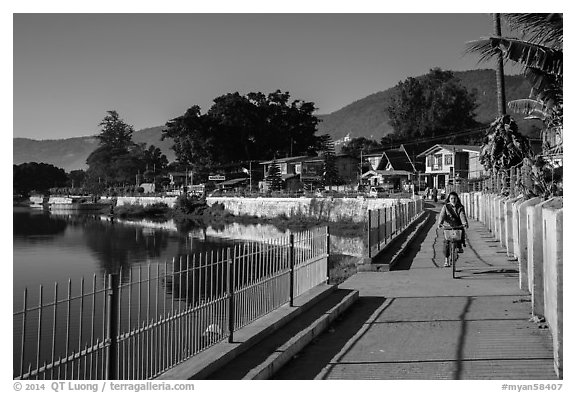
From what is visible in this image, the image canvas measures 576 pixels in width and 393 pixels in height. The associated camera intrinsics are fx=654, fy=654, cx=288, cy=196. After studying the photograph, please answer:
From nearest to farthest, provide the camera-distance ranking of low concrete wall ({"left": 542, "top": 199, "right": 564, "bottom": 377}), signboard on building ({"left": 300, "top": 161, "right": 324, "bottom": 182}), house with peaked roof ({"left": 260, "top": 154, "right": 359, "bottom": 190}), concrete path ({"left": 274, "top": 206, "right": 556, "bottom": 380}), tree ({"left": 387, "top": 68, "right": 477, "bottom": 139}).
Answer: low concrete wall ({"left": 542, "top": 199, "right": 564, "bottom": 377}) → concrete path ({"left": 274, "top": 206, "right": 556, "bottom": 380}) → signboard on building ({"left": 300, "top": 161, "right": 324, "bottom": 182}) → house with peaked roof ({"left": 260, "top": 154, "right": 359, "bottom": 190}) → tree ({"left": 387, "top": 68, "right": 477, "bottom": 139})

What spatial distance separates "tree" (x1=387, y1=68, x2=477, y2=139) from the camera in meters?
91.6

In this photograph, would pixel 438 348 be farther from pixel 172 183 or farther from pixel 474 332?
pixel 172 183

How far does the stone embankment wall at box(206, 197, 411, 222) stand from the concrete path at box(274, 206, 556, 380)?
36.1 m

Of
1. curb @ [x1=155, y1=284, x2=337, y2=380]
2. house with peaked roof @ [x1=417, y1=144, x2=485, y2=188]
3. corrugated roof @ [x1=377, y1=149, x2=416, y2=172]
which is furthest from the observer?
corrugated roof @ [x1=377, y1=149, x2=416, y2=172]

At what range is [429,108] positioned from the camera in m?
92.9

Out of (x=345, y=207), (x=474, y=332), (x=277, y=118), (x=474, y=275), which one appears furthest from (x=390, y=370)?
(x=277, y=118)

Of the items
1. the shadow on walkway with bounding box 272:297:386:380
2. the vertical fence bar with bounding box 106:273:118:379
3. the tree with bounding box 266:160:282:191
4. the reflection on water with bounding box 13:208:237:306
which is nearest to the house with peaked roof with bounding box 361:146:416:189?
the tree with bounding box 266:160:282:191

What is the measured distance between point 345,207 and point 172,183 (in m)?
69.3

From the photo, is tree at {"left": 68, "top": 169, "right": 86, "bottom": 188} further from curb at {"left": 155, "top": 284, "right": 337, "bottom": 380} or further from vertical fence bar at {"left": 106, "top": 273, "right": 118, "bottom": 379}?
vertical fence bar at {"left": 106, "top": 273, "right": 118, "bottom": 379}

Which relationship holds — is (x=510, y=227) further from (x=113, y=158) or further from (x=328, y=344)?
(x=113, y=158)

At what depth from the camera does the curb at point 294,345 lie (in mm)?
6684

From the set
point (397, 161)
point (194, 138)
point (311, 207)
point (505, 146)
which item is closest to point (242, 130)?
point (194, 138)

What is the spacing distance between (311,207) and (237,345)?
2112 inches

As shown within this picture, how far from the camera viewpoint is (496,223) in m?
21.1
